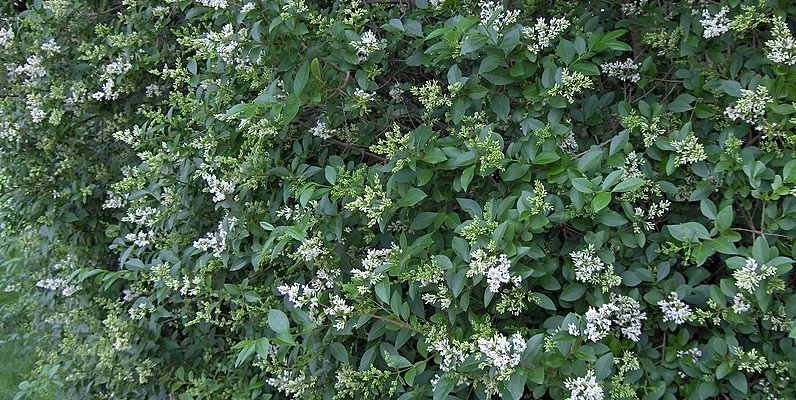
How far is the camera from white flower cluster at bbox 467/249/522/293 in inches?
75.6

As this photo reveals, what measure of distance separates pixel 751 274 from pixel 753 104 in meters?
0.49

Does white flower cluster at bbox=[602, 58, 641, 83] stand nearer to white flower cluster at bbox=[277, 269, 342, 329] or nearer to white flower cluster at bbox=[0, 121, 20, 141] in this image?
white flower cluster at bbox=[277, 269, 342, 329]

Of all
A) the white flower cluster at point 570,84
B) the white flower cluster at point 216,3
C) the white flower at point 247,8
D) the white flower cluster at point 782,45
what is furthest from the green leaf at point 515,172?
the white flower cluster at point 216,3

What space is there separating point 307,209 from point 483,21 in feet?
2.58

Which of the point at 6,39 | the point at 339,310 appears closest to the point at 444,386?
the point at 339,310

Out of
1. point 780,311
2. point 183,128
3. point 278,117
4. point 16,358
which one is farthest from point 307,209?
point 16,358

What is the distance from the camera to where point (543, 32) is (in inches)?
86.0

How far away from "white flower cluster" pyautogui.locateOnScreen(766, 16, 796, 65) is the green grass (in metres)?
Answer: 4.07

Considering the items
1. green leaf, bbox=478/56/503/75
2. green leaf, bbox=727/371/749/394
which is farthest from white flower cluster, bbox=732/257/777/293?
green leaf, bbox=478/56/503/75

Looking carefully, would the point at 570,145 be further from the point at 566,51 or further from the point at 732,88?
the point at 732,88

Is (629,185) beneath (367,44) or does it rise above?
beneath

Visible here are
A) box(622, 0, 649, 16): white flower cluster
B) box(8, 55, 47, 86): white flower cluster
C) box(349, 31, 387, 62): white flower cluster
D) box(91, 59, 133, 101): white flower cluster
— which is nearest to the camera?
box(349, 31, 387, 62): white flower cluster

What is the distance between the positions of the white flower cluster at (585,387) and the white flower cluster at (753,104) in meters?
0.85

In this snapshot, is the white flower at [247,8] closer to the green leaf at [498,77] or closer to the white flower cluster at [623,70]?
the green leaf at [498,77]
